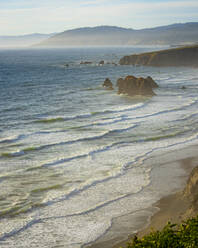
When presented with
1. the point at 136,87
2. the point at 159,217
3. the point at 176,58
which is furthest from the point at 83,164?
the point at 176,58

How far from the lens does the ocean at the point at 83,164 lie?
49.5 feet

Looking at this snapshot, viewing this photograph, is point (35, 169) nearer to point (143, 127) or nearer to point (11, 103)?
point (143, 127)

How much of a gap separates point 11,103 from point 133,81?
18.3 metres

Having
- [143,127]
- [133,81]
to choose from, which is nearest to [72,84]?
[133,81]

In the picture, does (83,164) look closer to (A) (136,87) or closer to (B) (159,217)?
(B) (159,217)

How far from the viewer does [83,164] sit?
22.5 m

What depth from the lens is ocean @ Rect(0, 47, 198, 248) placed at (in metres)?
15.1

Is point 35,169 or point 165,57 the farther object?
point 165,57

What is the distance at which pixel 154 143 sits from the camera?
89.0 ft

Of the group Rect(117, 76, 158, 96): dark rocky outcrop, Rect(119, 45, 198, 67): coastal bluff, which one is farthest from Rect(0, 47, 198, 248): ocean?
Rect(119, 45, 198, 67): coastal bluff

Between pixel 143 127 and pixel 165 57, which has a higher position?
pixel 165 57

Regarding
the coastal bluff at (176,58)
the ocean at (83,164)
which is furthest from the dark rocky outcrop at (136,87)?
the coastal bluff at (176,58)

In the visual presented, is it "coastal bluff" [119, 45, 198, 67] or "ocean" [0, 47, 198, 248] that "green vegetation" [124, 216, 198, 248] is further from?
"coastal bluff" [119, 45, 198, 67]

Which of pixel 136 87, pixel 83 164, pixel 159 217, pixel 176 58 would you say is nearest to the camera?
pixel 159 217
